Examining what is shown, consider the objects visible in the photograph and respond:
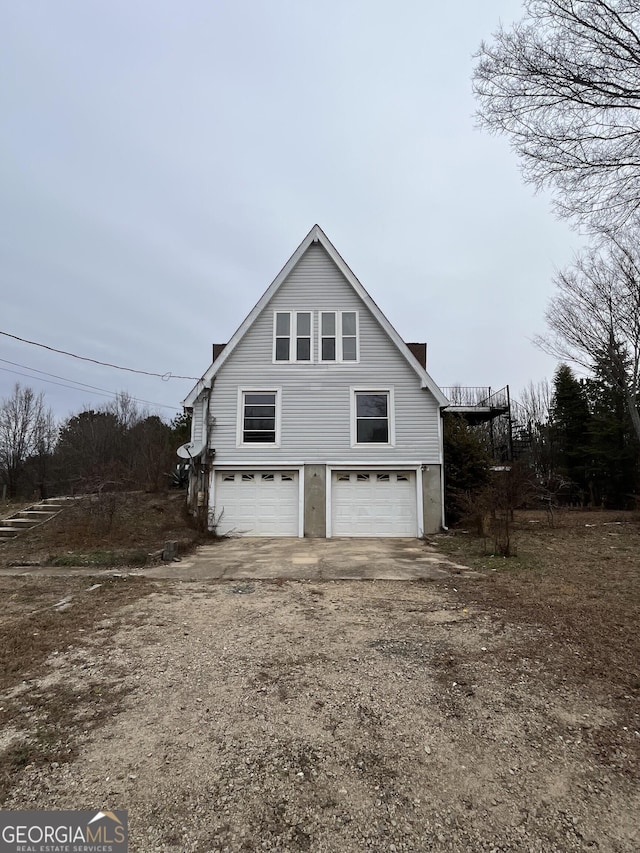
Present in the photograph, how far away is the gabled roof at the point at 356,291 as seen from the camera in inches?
538

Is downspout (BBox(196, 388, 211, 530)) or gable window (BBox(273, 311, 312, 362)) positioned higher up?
gable window (BBox(273, 311, 312, 362))

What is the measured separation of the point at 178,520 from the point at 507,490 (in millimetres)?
9914

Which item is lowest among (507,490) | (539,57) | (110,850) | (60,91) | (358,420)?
(110,850)

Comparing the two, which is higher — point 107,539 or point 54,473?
point 54,473

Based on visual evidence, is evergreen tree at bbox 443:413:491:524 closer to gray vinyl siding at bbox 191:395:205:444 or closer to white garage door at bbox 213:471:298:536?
white garage door at bbox 213:471:298:536

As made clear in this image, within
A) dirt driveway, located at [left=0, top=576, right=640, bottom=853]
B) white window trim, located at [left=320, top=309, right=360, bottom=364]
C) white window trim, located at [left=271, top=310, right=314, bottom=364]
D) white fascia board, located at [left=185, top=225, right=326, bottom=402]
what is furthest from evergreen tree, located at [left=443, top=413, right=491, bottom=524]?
dirt driveway, located at [left=0, top=576, right=640, bottom=853]

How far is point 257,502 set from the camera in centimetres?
1343

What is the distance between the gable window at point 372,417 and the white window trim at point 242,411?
232cm

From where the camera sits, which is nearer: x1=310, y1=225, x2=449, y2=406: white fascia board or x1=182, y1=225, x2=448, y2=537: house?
x1=182, y1=225, x2=448, y2=537: house

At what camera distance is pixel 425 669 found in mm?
3721

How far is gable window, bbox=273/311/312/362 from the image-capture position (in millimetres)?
13992

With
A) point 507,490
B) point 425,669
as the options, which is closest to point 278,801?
point 425,669

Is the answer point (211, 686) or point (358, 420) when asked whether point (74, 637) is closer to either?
point (211, 686)

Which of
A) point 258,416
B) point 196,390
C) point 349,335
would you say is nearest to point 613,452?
point 349,335
